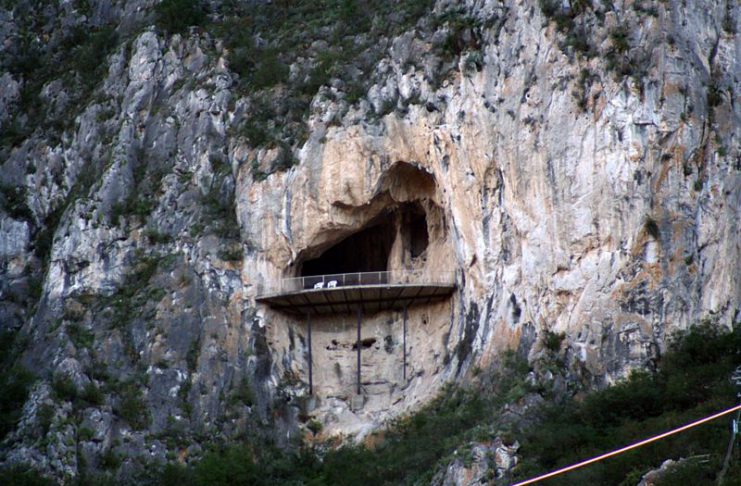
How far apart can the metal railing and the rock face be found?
0.39 meters

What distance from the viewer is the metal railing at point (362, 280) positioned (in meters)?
60.4

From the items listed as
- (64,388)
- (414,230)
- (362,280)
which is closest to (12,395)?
(64,388)

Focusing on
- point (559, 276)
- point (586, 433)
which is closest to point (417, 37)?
point (559, 276)

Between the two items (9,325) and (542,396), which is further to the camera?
(9,325)

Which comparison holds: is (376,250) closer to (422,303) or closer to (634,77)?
(422,303)

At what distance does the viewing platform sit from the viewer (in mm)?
60000

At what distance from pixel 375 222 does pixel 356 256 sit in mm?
3007

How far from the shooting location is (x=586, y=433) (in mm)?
50344

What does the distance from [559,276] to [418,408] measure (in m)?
6.78

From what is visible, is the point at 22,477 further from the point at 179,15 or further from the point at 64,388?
the point at 179,15

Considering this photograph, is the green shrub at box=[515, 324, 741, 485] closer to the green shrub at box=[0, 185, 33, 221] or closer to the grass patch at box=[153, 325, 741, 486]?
the grass patch at box=[153, 325, 741, 486]

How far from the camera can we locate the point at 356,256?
64.5 metres

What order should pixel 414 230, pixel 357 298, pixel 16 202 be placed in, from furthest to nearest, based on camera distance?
1. pixel 16 202
2. pixel 414 230
3. pixel 357 298

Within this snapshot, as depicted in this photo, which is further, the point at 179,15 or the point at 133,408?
the point at 179,15
